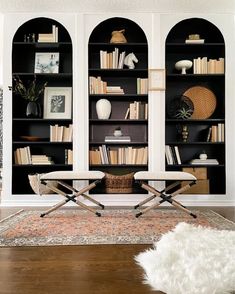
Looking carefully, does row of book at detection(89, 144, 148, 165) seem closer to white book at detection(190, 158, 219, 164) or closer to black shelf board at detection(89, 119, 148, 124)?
black shelf board at detection(89, 119, 148, 124)

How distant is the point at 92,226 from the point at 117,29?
A: 3.07 m

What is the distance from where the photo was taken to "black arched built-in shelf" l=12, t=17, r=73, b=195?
167 inches

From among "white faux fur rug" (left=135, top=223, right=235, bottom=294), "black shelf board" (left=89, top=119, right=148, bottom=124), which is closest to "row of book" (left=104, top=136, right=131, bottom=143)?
"black shelf board" (left=89, top=119, right=148, bottom=124)

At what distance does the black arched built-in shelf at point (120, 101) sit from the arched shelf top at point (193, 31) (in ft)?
1.58

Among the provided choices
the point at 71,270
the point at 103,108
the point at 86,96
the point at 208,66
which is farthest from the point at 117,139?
the point at 71,270

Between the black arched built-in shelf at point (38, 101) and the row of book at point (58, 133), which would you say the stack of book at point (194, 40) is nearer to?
the black arched built-in shelf at point (38, 101)

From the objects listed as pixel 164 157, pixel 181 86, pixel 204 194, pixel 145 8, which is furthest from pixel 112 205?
pixel 145 8

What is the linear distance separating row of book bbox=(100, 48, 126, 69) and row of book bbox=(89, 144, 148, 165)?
3.66 ft

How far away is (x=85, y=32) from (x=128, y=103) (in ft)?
3.82

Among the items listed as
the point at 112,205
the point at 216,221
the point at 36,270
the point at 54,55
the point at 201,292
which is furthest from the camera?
the point at 54,55

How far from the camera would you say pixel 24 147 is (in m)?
4.30

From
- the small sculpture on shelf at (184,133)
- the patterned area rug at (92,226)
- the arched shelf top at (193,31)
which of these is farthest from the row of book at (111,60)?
the patterned area rug at (92,226)

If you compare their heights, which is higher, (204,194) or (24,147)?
(24,147)

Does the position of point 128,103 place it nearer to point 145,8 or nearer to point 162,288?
point 145,8
